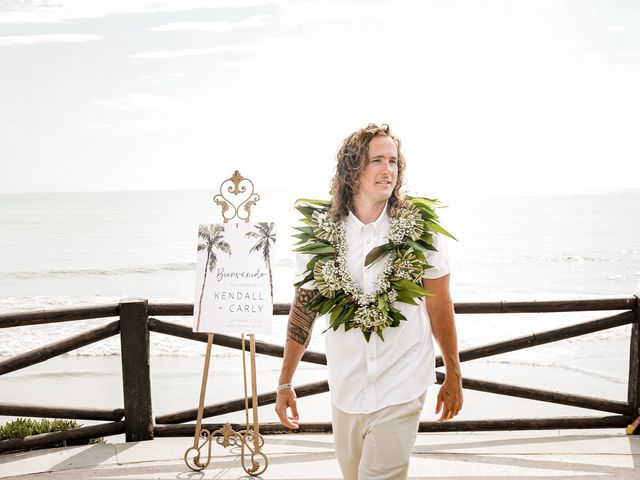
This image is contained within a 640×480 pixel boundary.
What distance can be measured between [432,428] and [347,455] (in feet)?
7.47

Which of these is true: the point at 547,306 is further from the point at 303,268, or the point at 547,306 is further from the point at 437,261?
the point at 303,268

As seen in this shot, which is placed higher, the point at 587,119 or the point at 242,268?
the point at 587,119

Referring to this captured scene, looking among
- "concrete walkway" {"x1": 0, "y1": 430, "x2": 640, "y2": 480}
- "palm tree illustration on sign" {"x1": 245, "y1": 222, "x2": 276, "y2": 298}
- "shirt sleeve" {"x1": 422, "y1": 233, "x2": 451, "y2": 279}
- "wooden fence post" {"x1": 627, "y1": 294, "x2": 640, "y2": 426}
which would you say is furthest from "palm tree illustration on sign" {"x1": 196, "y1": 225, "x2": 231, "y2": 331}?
"wooden fence post" {"x1": 627, "y1": 294, "x2": 640, "y2": 426}

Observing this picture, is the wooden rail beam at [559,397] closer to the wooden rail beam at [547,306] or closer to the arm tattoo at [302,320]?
the wooden rail beam at [547,306]

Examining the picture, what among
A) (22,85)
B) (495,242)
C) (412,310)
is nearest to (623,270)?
(495,242)

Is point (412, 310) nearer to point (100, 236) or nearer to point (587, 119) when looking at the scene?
point (100, 236)

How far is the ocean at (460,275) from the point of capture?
37.8 feet

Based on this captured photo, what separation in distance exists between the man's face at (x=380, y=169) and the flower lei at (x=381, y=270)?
0.46 ft

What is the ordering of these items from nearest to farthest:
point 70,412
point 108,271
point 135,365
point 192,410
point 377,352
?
point 377,352 < point 135,365 < point 70,412 < point 192,410 < point 108,271

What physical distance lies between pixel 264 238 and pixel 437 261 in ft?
5.38

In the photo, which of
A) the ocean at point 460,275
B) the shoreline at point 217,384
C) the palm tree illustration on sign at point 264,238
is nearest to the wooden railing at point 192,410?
the palm tree illustration on sign at point 264,238

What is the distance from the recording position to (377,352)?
3010 mm

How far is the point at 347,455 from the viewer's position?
3088 mm

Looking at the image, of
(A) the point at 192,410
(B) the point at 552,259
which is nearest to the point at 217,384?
(A) the point at 192,410
